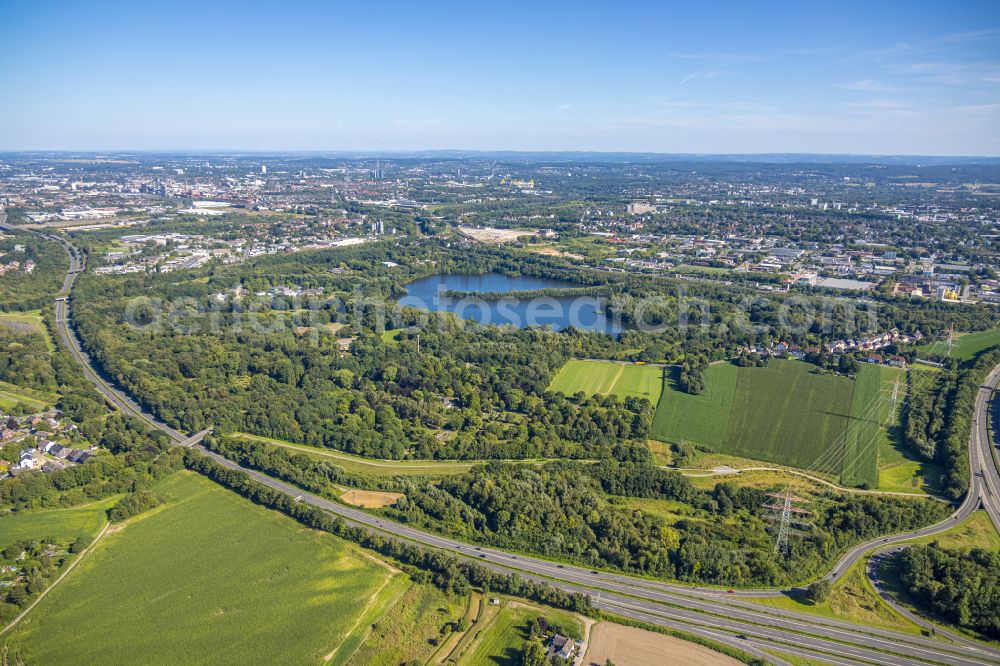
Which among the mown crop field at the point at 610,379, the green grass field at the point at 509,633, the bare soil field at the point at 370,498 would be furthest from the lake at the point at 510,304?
the green grass field at the point at 509,633

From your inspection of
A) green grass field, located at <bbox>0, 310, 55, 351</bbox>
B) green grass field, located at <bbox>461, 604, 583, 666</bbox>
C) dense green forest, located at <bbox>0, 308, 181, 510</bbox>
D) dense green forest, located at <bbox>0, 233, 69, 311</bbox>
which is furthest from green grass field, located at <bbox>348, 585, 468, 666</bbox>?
dense green forest, located at <bbox>0, 233, 69, 311</bbox>

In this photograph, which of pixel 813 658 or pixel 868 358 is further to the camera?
pixel 868 358

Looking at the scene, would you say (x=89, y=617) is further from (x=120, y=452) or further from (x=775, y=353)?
(x=775, y=353)

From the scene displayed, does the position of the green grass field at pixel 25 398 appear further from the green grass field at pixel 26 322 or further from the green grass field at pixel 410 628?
the green grass field at pixel 410 628

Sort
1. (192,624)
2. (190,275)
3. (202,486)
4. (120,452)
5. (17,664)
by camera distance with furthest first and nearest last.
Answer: (190,275)
(120,452)
(202,486)
(192,624)
(17,664)

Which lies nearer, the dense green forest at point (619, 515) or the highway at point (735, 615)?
the highway at point (735, 615)

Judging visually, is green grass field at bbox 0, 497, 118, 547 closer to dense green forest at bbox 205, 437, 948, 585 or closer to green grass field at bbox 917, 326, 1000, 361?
dense green forest at bbox 205, 437, 948, 585

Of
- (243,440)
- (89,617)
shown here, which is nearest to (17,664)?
(89,617)
